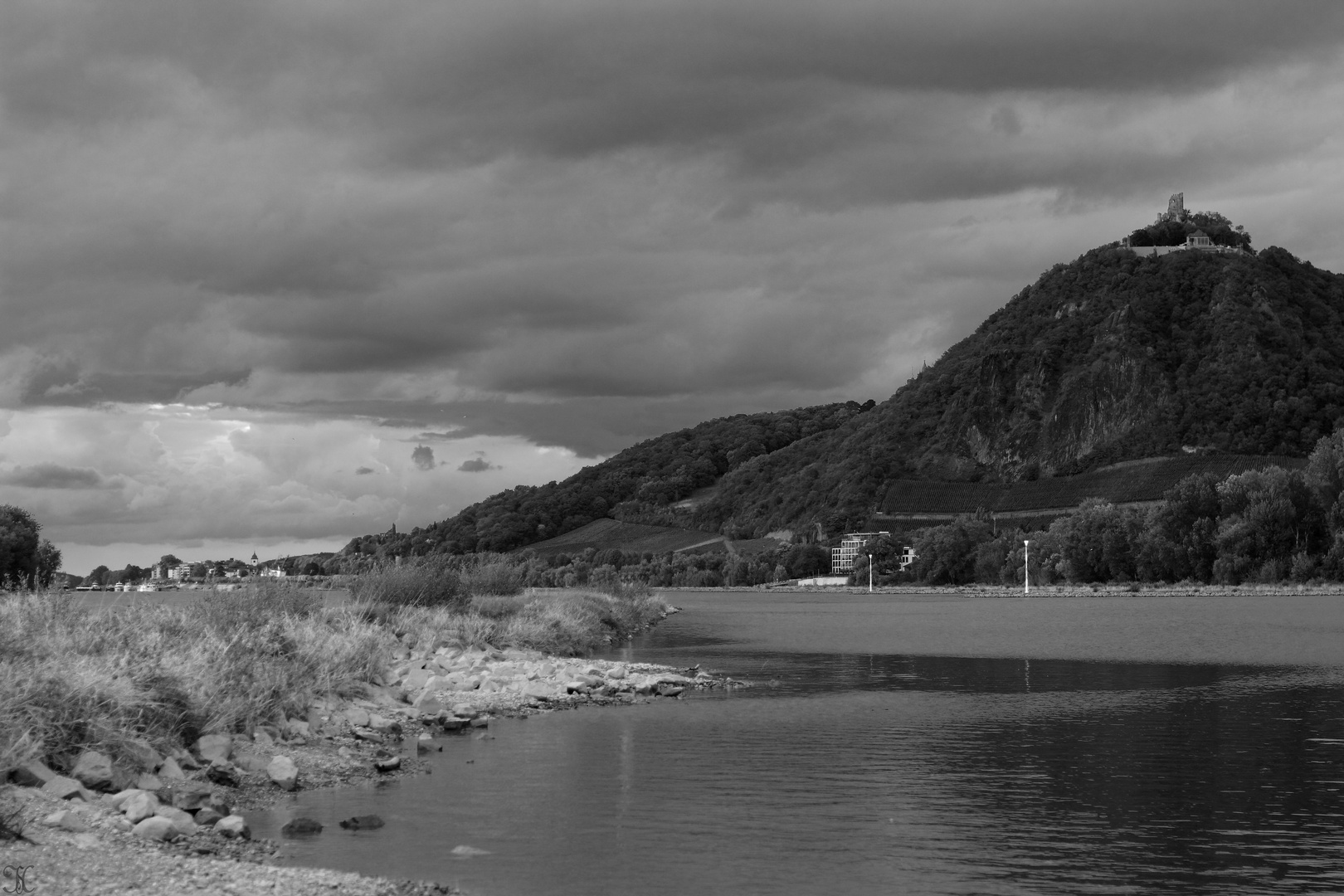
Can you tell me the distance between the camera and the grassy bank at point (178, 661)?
59.3 ft

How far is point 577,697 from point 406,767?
37.7 ft

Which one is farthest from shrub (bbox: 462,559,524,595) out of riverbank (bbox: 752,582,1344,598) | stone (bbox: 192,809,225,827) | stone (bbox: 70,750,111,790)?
riverbank (bbox: 752,582,1344,598)

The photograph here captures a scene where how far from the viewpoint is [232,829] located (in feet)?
53.2

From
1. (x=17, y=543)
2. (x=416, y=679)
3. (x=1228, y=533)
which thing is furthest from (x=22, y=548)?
(x=1228, y=533)

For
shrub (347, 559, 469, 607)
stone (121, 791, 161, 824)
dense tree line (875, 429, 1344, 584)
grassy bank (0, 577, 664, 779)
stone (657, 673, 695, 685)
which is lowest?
stone (657, 673, 695, 685)

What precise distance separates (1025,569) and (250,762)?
160m

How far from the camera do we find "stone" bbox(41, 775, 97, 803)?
52.9 ft

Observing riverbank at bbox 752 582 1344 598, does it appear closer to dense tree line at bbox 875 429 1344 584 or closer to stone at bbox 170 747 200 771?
dense tree line at bbox 875 429 1344 584

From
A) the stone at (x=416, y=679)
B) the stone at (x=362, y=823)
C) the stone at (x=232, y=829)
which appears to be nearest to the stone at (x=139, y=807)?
the stone at (x=232, y=829)

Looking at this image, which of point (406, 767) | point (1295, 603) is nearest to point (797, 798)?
point (406, 767)

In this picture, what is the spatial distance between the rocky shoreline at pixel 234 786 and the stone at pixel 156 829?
2 centimetres

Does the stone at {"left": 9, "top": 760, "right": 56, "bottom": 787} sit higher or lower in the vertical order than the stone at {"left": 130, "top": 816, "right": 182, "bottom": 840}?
higher

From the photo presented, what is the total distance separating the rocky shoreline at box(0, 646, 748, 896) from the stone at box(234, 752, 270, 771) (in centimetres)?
3

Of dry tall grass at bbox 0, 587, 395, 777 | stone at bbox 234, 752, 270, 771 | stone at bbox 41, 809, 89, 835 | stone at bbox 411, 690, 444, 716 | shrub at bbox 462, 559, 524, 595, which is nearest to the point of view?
stone at bbox 41, 809, 89, 835
